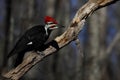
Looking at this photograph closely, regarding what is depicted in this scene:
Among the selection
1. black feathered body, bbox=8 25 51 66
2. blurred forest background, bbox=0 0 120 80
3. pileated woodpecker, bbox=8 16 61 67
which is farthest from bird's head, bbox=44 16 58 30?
blurred forest background, bbox=0 0 120 80

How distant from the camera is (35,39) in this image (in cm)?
796

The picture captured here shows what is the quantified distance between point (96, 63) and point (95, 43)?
178cm

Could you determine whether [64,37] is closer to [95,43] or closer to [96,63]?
[96,63]

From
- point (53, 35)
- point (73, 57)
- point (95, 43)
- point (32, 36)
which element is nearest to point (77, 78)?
point (95, 43)

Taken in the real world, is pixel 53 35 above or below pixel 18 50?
below

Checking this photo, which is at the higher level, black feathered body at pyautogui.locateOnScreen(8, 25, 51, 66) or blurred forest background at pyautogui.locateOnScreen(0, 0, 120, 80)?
black feathered body at pyautogui.locateOnScreen(8, 25, 51, 66)

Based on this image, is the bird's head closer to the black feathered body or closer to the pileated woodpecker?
the pileated woodpecker

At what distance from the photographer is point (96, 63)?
1273cm

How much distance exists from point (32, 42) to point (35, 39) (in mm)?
67

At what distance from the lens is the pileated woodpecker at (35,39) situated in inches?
308

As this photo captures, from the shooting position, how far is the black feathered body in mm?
7836

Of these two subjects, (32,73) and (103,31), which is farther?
(103,31)

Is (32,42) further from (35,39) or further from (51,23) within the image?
(51,23)

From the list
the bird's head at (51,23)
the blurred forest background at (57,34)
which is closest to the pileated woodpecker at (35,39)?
the bird's head at (51,23)
